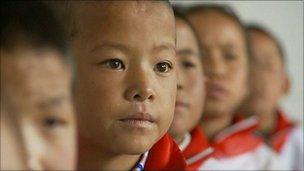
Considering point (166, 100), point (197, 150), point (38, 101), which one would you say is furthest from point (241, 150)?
point (38, 101)

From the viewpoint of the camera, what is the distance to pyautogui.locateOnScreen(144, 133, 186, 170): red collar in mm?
331

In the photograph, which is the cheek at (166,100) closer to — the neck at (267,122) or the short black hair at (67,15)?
the short black hair at (67,15)

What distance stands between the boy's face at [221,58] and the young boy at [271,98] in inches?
1.8

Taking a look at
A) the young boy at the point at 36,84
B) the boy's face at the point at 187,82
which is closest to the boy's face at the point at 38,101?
the young boy at the point at 36,84

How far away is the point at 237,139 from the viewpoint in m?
0.51

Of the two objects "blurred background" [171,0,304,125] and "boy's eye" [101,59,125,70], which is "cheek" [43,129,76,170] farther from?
"blurred background" [171,0,304,125]

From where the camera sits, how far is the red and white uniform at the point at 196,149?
40cm

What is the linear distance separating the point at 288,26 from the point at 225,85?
0.30 ft

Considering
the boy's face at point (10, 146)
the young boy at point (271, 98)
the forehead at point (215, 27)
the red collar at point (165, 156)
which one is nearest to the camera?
the boy's face at point (10, 146)

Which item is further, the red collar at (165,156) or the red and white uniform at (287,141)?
the red and white uniform at (287,141)

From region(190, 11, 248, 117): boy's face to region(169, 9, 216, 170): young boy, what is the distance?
0.07 ft

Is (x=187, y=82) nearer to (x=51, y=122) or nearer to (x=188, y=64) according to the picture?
(x=188, y=64)

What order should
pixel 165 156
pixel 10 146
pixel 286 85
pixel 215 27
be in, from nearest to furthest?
pixel 10 146 < pixel 165 156 < pixel 215 27 < pixel 286 85

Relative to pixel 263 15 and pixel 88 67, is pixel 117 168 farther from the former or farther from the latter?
pixel 263 15
